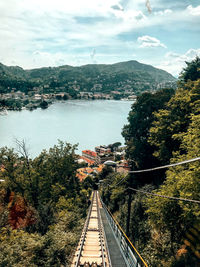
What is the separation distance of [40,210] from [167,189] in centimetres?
971

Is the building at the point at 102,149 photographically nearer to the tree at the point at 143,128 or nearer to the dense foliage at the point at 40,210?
the tree at the point at 143,128

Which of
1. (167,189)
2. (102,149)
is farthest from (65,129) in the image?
(167,189)

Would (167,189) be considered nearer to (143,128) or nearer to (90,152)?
(143,128)

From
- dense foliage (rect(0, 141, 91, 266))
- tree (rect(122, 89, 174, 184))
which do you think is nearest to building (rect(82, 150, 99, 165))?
tree (rect(122, 89, 174, 184))

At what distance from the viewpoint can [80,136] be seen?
9125 cm

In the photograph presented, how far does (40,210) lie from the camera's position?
556 inches

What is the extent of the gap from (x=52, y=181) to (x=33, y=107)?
4704 inches

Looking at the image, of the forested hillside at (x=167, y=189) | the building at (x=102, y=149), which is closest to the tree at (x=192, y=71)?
the forested hillside at (x=167, y=189)

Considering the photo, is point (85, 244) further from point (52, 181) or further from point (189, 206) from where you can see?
point (52, 181)

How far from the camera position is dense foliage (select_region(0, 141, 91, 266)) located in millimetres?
8377

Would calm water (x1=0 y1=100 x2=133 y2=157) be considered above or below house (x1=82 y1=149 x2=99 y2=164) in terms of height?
above

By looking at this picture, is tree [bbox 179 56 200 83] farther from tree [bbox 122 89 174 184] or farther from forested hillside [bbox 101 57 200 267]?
tree [bbox 122 89 174 184]

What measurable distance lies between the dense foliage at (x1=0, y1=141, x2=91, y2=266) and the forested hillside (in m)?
3.36

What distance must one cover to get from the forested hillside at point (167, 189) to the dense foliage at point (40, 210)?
3.36 m
